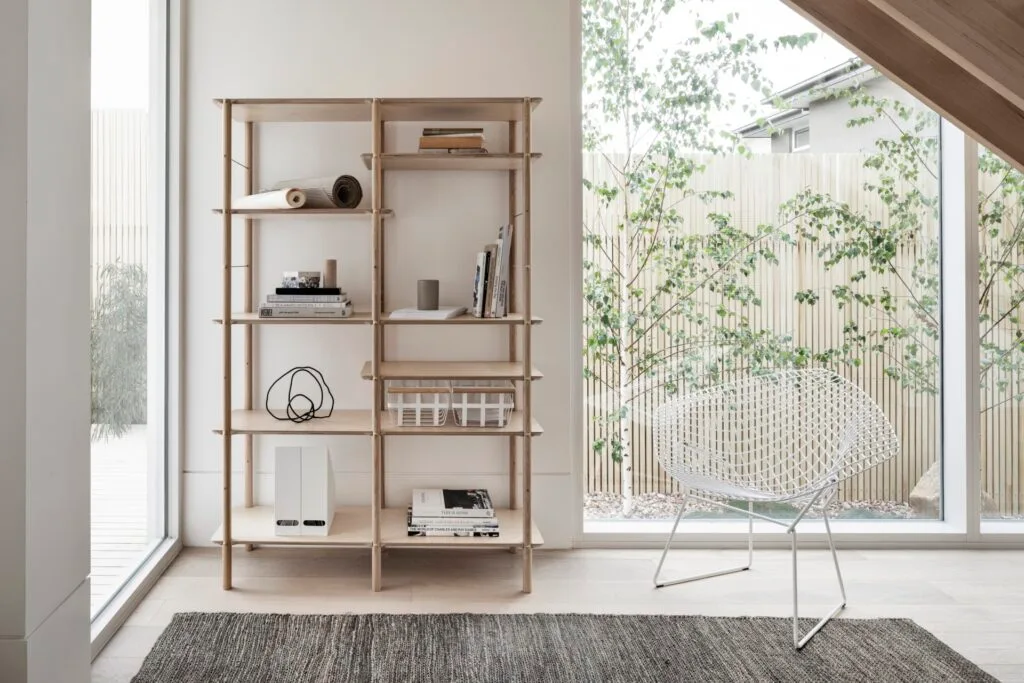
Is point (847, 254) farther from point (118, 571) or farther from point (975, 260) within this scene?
point (118, 571)

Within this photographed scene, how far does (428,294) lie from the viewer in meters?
2.92

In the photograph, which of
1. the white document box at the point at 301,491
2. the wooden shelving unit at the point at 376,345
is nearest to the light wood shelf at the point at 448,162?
the wooden shelving unit at the point at 376,345

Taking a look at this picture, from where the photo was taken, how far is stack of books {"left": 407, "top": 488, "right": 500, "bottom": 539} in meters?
2.86

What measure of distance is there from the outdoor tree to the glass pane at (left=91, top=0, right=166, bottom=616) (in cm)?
167

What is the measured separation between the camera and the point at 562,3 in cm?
321

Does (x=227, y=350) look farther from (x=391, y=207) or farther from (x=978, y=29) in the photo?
(x=978, y=29)

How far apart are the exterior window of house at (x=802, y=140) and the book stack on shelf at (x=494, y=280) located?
1.39 meters

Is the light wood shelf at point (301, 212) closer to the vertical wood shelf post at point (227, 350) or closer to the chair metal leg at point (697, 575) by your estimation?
the vertical wood shelf post at point (227, 350)

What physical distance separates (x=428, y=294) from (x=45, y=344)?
1.40 meters

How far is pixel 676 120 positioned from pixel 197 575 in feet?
8.37

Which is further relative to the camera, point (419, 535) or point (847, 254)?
point (847, 254)

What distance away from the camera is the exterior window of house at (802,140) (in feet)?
11.1

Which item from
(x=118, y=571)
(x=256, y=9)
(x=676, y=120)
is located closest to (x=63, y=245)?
(x=118, y=571)

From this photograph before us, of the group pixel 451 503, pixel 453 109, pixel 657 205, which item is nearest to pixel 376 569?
pixel 451 503
